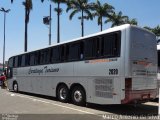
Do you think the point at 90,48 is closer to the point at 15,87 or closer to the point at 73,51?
the point at 73,51

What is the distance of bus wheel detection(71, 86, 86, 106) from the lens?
1465cm

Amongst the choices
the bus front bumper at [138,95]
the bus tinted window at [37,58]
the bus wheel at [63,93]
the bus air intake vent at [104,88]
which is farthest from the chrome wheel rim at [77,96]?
the bus tinted window at [37,58]

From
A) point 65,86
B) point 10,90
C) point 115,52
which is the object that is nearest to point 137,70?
point 115,52

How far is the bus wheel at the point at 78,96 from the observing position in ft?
48.1

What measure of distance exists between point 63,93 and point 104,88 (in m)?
3.92

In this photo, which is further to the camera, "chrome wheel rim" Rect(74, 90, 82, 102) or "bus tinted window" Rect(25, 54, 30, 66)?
"bus tinted window" Rect(25, 54, 30, 66)

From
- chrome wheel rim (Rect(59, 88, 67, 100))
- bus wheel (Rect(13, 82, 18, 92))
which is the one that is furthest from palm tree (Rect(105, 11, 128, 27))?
chrome wheel rim (Rect(59, 88, 67, 100))

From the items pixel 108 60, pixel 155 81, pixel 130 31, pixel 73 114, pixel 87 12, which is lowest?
pixel 73 114

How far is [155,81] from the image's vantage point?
13.8 m

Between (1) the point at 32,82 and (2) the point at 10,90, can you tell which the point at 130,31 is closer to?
(1) the point at 32,82

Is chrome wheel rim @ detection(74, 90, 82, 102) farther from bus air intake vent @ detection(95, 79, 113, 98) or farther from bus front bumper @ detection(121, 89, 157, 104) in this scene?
bus front bumper @ detection(121, 89, 157, 104)

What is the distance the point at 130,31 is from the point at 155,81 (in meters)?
2.74

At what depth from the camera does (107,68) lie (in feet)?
42.6

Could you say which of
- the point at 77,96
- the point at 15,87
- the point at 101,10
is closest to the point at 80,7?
the point at 101,10
